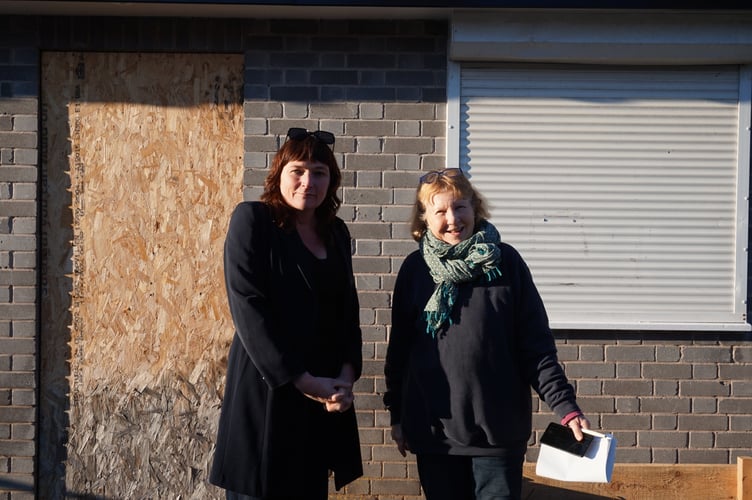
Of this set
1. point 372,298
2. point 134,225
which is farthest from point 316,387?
point 134,225

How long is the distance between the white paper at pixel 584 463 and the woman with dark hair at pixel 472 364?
8 centimetres

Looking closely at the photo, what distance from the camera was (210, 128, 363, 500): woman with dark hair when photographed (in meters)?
2.75

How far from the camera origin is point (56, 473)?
15.9ft

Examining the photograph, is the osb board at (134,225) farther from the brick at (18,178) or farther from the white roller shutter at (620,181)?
the white roller shutter at (620,181)

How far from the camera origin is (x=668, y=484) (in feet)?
14.9

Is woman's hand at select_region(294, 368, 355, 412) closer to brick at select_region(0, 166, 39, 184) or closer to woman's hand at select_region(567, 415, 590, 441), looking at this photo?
woman's hand at select_region(567, 415, 590, 441)

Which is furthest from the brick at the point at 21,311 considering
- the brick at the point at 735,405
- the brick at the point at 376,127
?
the brick at the point at 735,405

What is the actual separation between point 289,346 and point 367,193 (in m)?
2.10

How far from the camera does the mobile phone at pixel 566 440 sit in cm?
297

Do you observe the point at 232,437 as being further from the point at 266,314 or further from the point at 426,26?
the point at 426,26

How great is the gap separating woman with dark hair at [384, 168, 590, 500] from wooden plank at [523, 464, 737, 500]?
1.69m

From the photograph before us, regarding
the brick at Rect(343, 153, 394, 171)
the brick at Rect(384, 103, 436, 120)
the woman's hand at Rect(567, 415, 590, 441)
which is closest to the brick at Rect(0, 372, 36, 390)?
the brick at Rect(343, 153, 394, 171)

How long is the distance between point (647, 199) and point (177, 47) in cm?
279

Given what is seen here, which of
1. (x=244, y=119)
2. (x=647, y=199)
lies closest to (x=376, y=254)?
(x=244, y=119)
